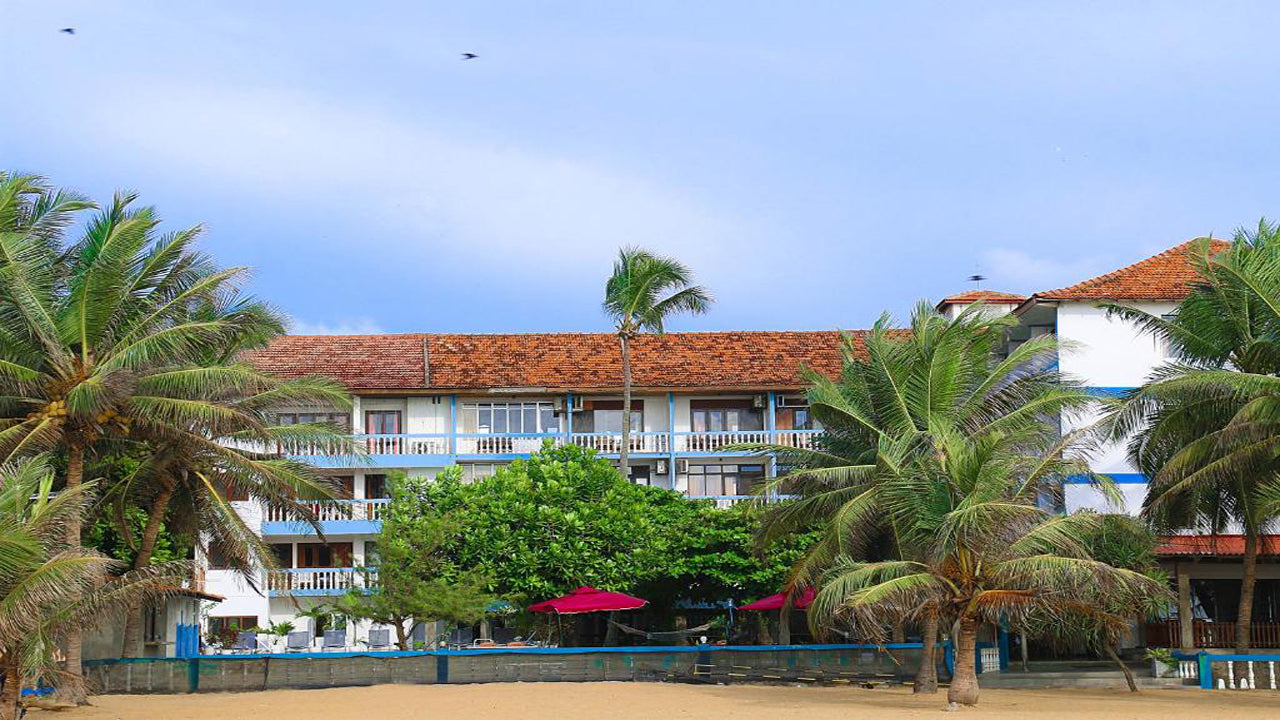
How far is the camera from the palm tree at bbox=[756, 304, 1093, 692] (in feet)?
83.5

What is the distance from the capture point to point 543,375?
144 feet

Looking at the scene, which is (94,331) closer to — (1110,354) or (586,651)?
(586,651)

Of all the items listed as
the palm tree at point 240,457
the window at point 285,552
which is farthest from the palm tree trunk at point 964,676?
the window at point 285,552

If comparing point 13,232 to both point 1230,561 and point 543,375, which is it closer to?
point 543,375

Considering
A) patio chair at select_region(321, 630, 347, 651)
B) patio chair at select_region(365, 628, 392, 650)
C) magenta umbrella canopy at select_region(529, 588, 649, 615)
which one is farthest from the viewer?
patio chair at select_region(365, 628, 392, 650)

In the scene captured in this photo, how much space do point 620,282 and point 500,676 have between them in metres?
12.6

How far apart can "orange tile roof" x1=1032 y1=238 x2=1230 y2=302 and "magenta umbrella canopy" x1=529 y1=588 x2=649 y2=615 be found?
12.4 meters

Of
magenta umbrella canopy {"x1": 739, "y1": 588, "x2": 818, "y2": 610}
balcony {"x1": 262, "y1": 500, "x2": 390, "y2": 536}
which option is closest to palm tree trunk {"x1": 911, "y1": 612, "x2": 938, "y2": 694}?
magenta umbrella canopy {"x1": 739, "y1": 588, "x2": 818, "y2": 610}

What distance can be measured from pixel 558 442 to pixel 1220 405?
21.2 metres

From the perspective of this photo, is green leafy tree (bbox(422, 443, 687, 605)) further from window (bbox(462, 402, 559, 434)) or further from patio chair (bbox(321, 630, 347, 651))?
window (bbox(462, 402, 559, 434))

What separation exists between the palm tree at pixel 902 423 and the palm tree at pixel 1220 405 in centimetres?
171

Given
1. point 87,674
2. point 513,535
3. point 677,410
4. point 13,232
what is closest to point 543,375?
point 677,410

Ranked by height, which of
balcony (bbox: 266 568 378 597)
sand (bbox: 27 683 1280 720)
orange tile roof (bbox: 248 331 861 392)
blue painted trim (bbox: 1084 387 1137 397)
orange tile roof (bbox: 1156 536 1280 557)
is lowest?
sand (bbox: 27 683 1280 720)

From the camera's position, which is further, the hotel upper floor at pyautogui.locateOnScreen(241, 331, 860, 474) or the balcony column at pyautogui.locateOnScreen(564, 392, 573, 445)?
the balcony column at pyautogui.locateOnScreen(564, 392, 573, 445)
